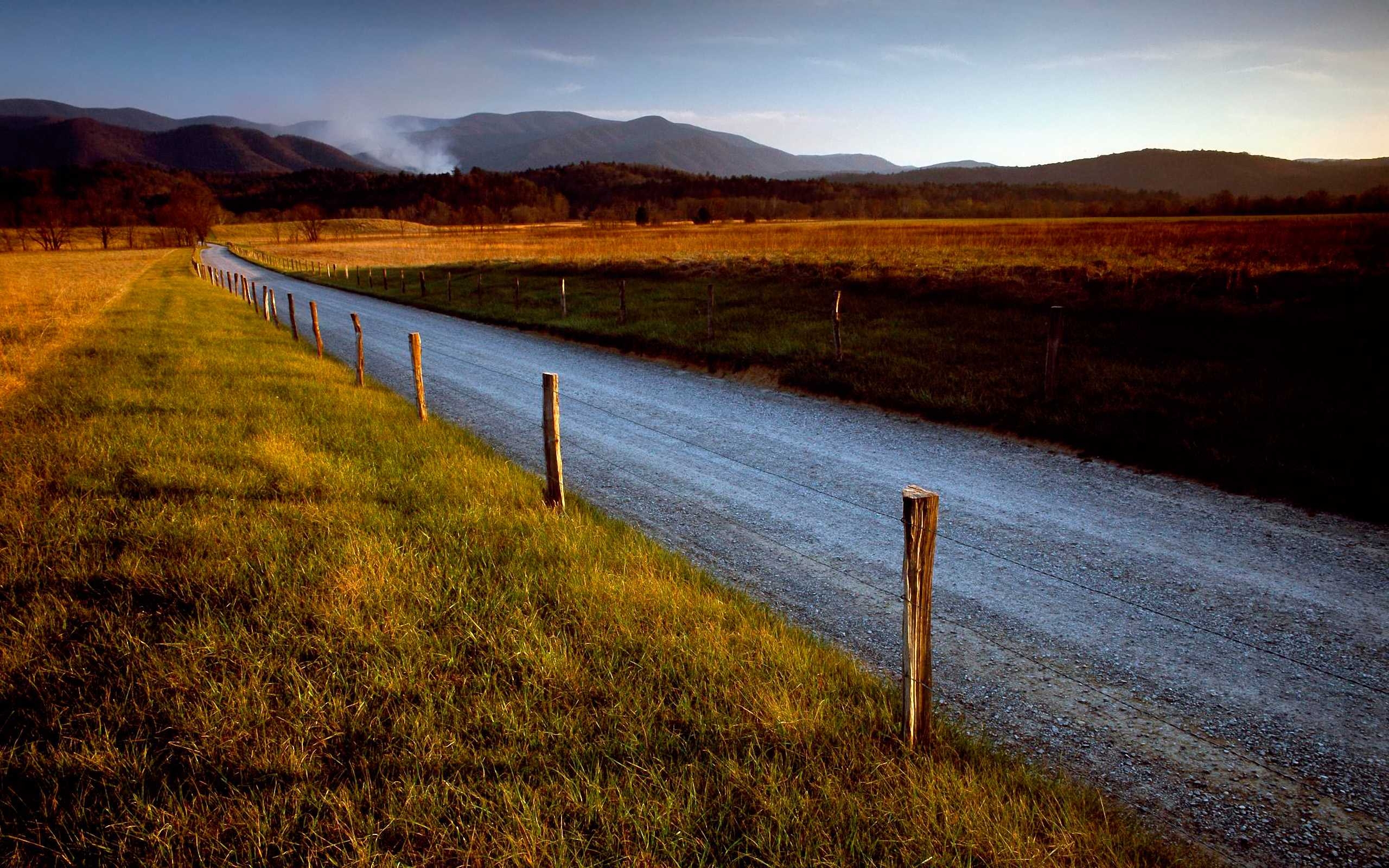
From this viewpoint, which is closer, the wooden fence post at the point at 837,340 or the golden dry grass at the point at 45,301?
the wooden fence post at the point at 837,340

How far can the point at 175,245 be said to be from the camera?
107125 mm

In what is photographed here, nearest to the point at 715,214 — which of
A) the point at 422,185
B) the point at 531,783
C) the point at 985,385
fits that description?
the point at 422,185

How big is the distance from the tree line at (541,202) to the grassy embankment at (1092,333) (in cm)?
6171

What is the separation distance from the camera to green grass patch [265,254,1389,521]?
770 cm

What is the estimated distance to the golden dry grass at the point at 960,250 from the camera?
842 inches

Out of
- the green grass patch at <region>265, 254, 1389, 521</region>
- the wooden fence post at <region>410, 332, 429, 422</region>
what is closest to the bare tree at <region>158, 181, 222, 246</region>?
the green grass patch at <region>265, 254, 1389, 521</region>

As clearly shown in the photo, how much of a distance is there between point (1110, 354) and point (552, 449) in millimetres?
10677

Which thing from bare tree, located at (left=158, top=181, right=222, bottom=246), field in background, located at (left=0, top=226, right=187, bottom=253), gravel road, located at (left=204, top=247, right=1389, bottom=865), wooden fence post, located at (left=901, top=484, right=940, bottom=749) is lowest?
gravel road, located at (left=204, top=247, right=1389, bottom=865)

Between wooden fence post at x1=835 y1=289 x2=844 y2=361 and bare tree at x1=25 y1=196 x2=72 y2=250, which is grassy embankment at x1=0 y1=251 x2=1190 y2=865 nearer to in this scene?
wooden fence post at x1=835 y1=289 x2=844 y2=361

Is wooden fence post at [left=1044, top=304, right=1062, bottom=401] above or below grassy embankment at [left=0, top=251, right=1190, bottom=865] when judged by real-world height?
above

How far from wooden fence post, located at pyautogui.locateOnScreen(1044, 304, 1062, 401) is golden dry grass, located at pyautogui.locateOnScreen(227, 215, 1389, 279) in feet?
35.4

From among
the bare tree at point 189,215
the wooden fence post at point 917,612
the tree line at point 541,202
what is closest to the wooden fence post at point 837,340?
the wooden fence post at point 917,612

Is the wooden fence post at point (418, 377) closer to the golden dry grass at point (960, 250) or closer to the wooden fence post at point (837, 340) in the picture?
the wooden fence post at point (837, 340)

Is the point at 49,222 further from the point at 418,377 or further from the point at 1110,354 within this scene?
the point at 1110,354
